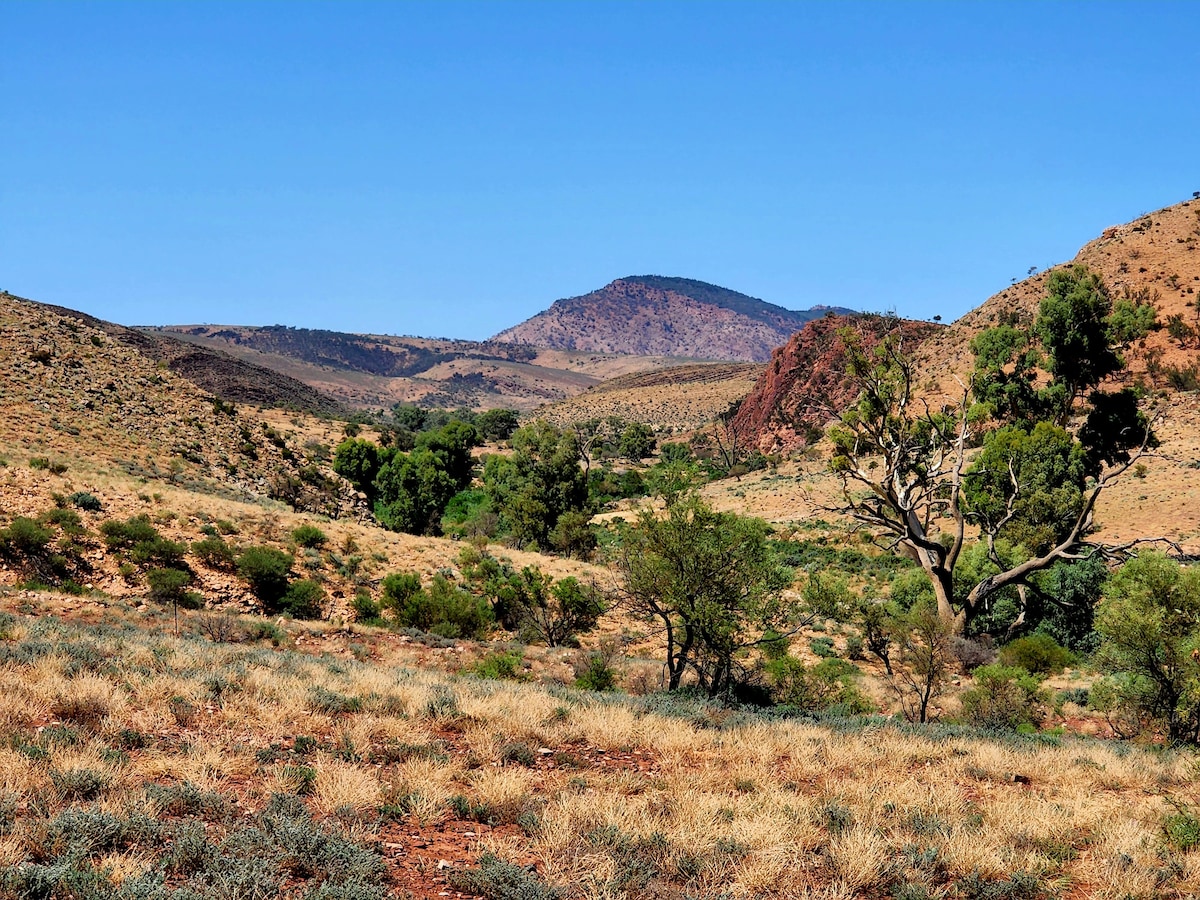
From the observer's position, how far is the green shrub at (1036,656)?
2281 cm

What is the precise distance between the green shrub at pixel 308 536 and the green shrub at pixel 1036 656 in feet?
73.2

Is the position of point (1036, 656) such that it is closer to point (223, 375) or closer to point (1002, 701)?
point (1002, 701)

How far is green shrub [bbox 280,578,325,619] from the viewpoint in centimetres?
2427

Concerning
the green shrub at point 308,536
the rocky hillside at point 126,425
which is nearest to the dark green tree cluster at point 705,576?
the green shrub at point 308,536

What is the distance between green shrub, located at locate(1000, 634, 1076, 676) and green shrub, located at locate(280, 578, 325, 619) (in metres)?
19.9

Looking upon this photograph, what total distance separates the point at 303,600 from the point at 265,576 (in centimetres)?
149

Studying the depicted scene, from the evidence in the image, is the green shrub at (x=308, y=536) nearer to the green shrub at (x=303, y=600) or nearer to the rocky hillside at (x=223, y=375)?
the green shrub at (x=303, y=600)

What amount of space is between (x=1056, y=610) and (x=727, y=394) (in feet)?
409

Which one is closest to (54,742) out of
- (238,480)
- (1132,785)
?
(1132,785)

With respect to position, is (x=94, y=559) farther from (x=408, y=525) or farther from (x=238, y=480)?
(x=408, y=525)

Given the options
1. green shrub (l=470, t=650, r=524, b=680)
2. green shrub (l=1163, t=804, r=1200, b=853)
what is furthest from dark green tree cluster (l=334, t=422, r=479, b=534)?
green shrub (l=1163, t=804, r=1200, b=853)

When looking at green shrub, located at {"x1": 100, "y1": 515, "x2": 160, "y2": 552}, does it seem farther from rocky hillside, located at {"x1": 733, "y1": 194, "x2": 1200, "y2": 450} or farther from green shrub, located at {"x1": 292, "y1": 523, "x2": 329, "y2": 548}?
rocky hillside, located at {"x1": 733, "y1": 194, "x2": 1200, "y2": 450}

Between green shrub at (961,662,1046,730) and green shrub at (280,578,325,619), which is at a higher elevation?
green shrub at (961,662,1046,730)

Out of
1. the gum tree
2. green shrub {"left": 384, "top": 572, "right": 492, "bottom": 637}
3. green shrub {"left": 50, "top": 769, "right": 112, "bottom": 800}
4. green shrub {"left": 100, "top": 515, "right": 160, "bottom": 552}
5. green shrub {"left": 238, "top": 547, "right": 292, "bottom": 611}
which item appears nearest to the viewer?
green shrub {"left": 50, "top": 769, "right": 112, "bottom": 800}
